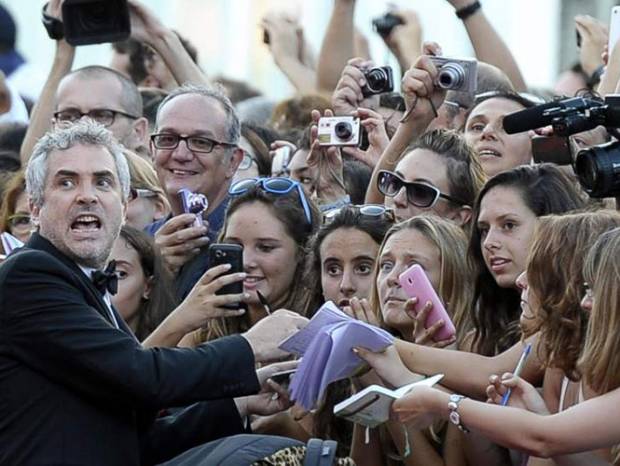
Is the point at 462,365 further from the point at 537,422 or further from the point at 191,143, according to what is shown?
the point at 191,143

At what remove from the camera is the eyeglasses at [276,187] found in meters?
7.36

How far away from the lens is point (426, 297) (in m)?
6.24

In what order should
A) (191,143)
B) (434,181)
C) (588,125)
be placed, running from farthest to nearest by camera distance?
1. (191,143)
2. (434,181)
3. (588,125)

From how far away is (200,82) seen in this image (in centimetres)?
928

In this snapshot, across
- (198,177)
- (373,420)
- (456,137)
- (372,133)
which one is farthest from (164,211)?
(373,420)

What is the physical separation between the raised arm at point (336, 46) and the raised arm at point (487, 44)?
800 mm

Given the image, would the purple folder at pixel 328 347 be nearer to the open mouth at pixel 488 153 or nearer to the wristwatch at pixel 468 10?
the open mouth at pixel 488 153

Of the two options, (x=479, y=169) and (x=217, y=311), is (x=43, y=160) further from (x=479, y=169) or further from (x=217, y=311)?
(x=479, y=169)

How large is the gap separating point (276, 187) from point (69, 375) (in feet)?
5.59

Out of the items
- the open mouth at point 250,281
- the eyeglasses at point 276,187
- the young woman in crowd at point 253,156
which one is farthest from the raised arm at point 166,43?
the open mouth at point 250,281

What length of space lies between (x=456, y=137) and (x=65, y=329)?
2.04 meters

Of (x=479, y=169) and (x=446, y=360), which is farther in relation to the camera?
(x=479, y=169)

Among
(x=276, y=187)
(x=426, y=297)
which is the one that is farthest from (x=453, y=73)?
(x=426, y=297)

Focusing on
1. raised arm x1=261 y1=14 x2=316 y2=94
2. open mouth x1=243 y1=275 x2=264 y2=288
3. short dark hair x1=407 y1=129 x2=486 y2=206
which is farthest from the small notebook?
raised arm x1=261 y1=14 x2=316 y2=94
